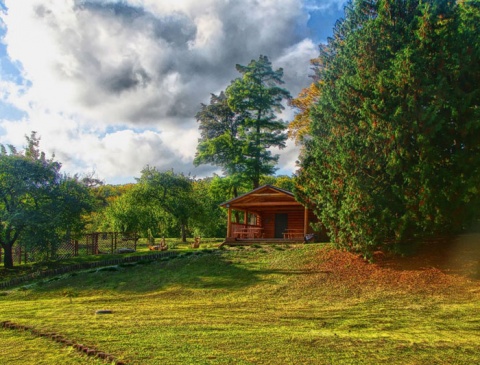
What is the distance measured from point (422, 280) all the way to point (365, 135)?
4.68 m

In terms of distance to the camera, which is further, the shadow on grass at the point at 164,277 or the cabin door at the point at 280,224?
the cabin door at the point at 280,224

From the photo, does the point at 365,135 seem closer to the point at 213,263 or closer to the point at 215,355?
the point at 213,263

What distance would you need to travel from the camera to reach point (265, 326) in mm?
7086

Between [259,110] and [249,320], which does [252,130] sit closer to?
[259,110]

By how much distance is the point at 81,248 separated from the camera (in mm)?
24469

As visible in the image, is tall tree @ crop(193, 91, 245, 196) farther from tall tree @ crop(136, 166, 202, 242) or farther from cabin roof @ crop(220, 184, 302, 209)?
cabin roof @ crop(220, 184, 302, 209)

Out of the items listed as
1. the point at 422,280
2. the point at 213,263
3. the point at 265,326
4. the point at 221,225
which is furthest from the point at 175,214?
the point at 265,326

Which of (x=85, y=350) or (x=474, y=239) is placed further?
(x=474, y=239)

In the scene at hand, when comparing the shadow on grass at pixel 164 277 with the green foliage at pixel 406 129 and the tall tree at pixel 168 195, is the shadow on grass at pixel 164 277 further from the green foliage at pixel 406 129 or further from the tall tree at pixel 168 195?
the tall tree at pixel 168 195

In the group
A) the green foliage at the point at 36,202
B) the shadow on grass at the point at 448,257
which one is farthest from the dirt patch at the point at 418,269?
the green foliage at the point at 36,202

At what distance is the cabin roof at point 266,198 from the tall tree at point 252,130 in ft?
27.4

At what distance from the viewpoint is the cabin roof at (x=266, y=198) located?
77.6 feet

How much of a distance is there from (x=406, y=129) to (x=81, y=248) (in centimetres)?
2016

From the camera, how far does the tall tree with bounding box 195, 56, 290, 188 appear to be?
3338 cm
